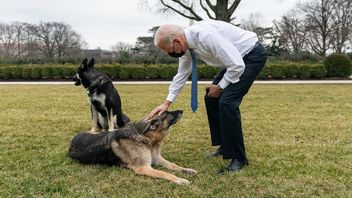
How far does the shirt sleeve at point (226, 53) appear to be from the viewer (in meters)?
3.43

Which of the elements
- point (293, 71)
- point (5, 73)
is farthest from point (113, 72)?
point (293, 71)

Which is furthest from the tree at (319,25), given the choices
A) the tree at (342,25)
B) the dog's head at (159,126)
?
the dog's head at (159,126)

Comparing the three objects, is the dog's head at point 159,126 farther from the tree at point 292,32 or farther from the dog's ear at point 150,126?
the tree at point 292,32

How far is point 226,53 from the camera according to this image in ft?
11.2

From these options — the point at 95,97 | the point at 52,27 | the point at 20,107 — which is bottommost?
the point at 20,107

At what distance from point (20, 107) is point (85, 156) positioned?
5.82m

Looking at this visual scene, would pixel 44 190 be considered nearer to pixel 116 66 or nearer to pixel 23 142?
pixel 23 142

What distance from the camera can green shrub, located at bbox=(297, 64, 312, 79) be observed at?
869 inches

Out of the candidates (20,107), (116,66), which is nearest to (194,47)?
(20,107)

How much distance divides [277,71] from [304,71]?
1.60 meters

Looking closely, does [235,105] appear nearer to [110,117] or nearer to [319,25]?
[110,117]

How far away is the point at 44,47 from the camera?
48.4m

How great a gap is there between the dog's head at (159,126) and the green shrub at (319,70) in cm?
2009

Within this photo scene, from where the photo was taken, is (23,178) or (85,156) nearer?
(23,178)
